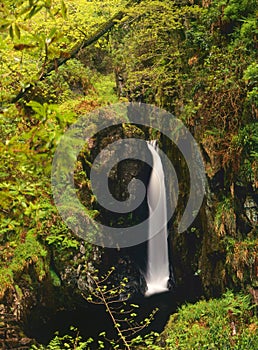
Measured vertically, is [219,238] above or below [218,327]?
above

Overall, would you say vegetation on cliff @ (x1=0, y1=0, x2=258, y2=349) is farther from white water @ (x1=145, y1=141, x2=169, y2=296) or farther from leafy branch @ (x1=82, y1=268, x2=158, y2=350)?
white water @ (x1=145, y1=141, x2=169, y2=296)

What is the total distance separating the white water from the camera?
10.8m

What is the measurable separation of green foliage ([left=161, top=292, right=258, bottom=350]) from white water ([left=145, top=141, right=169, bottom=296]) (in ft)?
8.06

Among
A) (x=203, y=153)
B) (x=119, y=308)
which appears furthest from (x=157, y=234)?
(x=203, y=153)

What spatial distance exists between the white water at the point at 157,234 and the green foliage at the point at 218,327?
8.06ft

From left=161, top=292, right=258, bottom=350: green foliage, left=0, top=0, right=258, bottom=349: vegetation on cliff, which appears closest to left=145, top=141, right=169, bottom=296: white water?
left=0, top=0, right=258, bottom=349: vegetation on cliff

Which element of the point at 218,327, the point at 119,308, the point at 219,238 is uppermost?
the point at 219,238

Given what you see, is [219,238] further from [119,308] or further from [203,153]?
[119,308]

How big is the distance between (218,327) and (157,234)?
3.73 metres

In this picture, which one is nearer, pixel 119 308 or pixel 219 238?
pixel 219 238

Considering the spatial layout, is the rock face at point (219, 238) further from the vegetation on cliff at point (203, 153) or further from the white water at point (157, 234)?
the white water at point (157, 234)

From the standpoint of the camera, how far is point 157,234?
11.0m

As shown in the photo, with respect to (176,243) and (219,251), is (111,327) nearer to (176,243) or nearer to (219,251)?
(176,243)

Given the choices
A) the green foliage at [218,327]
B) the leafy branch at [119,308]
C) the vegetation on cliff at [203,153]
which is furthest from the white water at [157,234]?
the green foliage at [218,327]
